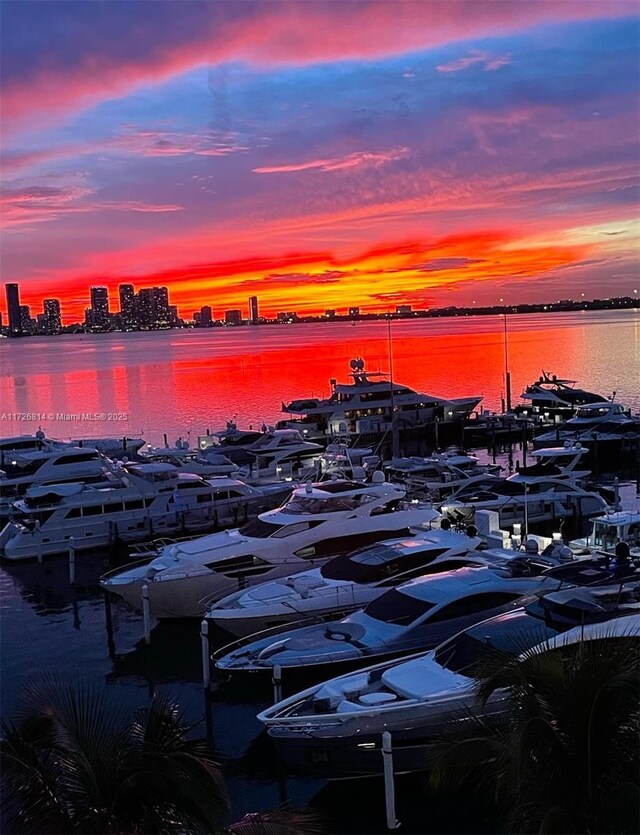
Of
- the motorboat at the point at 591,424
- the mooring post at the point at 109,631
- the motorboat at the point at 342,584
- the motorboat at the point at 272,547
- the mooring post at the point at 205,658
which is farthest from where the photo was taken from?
the motorboat at the point at 591,424

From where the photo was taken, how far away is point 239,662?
1324 centimetres

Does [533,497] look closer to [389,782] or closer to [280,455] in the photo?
[280,455]

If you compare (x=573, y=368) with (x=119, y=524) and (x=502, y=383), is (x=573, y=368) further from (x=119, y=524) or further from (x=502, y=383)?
(x=119, y=524)

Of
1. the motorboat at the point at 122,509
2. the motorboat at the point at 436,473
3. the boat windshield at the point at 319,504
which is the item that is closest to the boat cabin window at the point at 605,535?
the boat windshield at the point at 319,504

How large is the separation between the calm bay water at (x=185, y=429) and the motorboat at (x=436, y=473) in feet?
33.8

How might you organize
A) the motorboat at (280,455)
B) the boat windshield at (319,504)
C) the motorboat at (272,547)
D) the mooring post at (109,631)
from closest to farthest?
1. the mooring post at (109,631)
2. the motorboat at (272,547)
3. the boat windshield at (319,504)
4. the motorboat at (280,455)

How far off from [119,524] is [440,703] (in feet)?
53.3

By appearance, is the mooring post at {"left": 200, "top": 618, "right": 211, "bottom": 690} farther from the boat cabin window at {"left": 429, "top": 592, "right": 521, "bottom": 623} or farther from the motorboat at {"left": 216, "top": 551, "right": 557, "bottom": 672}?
the boat cabin window at {"left": 429, "top": 592, "right": 521, "bottom": 623}

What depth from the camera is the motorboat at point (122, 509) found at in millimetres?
23844

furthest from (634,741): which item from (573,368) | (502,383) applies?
(573,368)

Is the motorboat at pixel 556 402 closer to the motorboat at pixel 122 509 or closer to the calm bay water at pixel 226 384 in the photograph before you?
the calm bay water at pixel 226 384

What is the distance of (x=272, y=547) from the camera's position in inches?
728

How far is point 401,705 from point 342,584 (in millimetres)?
5506

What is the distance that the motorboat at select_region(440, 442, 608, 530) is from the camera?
81.9 ft
